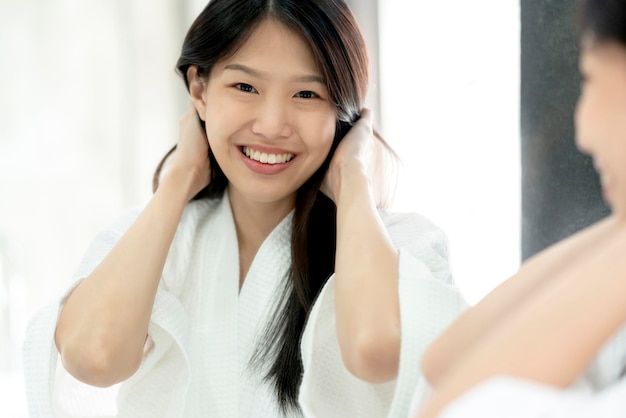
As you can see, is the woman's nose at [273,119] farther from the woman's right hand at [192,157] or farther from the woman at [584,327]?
the woman at [584,327]

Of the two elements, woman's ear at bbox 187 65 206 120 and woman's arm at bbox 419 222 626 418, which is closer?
woman's arm at bbox 419 222 626 418

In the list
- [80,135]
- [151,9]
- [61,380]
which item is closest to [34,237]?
[80,135]

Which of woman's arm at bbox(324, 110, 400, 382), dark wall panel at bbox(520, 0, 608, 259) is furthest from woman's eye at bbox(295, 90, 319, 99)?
dark wall panel at bbox(520, 0, 608, 259)

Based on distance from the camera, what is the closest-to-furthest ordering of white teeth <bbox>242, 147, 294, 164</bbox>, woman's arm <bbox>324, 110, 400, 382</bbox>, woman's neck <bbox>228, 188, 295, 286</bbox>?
1. woman's arm <bbox>324, 110, 400, 382</bbox>
2. white teeth <bbox>242, 147, 294, 164</bbox>
3. woman's neck <bbox>228, 188, 295, 286</bbox>

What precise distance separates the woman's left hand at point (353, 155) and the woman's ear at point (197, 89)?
0.21 m

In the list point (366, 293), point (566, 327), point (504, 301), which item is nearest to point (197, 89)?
point (366, 293)

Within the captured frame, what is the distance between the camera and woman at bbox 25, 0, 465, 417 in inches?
43.1

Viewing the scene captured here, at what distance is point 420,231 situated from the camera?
1192 millimetres

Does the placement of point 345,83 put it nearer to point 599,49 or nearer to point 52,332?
point 52,332

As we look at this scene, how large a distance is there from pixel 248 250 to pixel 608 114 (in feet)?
2.89

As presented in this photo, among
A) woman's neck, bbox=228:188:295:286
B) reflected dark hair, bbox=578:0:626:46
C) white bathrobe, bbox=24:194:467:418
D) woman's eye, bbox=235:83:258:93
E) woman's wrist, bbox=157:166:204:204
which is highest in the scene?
reflected dark hair, bbox=578:0:626:46

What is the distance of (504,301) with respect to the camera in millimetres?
640

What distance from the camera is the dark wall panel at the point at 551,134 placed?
A: 958 mm

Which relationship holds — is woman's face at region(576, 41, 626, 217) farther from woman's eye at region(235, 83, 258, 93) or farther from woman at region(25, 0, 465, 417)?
woman's eye at region(235, 83, 258, 93)
